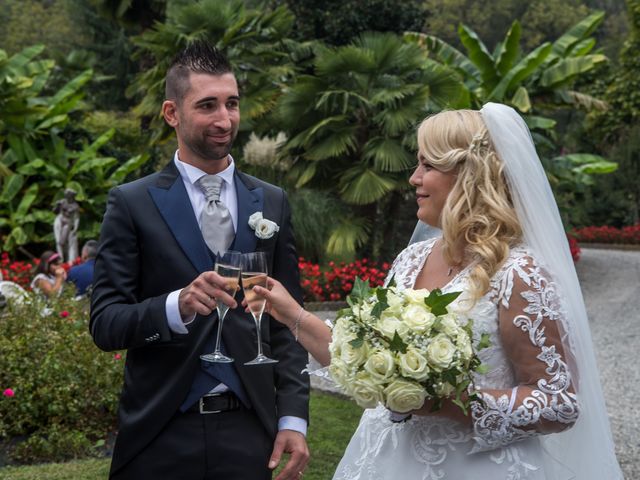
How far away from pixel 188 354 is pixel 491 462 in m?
0.99

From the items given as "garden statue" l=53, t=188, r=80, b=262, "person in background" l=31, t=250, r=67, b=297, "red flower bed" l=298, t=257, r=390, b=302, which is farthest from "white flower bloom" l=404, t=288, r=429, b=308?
"garden statue" l=53, t=188, r=80, b=262

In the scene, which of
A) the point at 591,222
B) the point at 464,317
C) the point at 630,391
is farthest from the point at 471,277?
the point at 591,222

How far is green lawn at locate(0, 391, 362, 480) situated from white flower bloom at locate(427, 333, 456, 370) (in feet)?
13.3

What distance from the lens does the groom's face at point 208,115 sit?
2.83m

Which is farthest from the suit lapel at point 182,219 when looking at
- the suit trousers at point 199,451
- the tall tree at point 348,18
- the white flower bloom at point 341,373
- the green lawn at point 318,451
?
the tall tree at point 348,18

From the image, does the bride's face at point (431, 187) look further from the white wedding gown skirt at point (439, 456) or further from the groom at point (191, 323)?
the white wedding gown skirt at point (439, 456)

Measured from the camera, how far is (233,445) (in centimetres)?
271

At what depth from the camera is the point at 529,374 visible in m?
2.50

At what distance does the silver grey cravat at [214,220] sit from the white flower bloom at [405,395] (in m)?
0.83

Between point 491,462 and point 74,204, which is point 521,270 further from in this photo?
point 74,204

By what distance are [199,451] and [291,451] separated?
332 mm

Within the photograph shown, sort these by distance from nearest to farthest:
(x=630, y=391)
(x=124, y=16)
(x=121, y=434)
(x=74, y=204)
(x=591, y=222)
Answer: (x=121, y=434) < (x=630, y=391) < (x=74, y=204) < (x=124, y=16) < (x=591, y=222)

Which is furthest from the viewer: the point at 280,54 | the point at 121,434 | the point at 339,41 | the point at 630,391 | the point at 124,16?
the point at 124,16

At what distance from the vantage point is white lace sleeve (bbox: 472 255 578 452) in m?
2.47
